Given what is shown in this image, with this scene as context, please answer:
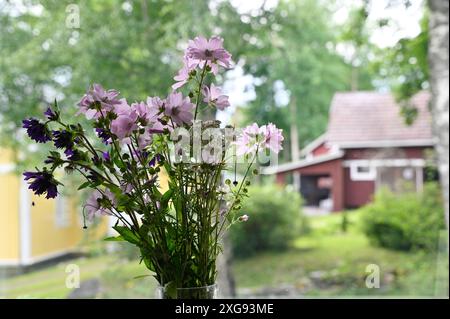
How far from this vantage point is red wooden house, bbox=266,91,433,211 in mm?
5102

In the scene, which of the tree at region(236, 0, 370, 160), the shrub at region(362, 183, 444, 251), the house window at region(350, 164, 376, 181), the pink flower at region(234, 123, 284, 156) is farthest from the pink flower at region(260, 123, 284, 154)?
the shrub at region(362, 183, 444, 251)

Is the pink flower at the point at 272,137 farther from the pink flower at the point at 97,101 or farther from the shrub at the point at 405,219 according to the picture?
the shrub at the point at 405,219

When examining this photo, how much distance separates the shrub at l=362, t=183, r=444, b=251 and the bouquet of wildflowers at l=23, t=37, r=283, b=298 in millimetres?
4533

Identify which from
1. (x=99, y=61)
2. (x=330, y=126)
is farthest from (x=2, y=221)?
(x=330, y=126)

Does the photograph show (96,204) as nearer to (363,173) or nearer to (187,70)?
(187,70)

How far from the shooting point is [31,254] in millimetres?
4832

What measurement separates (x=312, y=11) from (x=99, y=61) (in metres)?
1.64

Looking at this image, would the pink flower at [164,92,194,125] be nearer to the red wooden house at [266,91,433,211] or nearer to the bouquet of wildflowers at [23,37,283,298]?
the bouquet of wildflowers at [23,37,283,298]

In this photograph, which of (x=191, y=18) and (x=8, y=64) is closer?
(x=191, y=18)

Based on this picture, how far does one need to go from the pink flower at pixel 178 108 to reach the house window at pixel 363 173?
14.6 ft

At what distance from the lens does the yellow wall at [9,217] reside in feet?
15.4

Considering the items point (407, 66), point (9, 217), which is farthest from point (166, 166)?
point (9, 217)

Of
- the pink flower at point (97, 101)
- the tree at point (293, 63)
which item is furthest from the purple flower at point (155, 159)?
the tree at point (293, 63)
